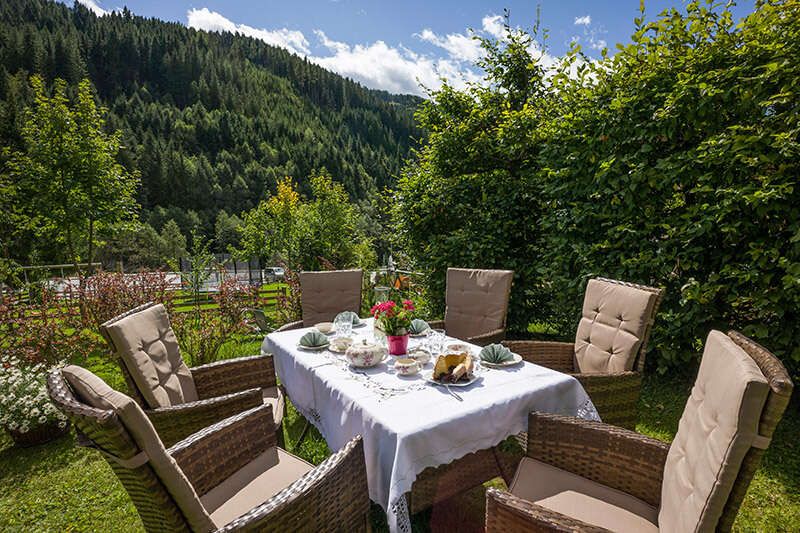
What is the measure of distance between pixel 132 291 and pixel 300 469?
4.18 meters

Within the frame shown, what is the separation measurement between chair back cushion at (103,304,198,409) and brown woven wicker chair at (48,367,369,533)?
507 mm

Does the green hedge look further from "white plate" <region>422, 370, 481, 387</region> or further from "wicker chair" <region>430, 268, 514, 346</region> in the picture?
"white plate" <region>422, 370, 481, 387</region>

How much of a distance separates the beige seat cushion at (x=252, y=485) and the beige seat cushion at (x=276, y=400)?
1.01ft

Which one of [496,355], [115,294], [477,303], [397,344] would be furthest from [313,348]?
[115,294]

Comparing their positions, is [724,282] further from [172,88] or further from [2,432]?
[172,88]

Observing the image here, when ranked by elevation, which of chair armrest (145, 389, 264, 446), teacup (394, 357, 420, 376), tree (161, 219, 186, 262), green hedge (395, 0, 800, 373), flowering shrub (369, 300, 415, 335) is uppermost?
green hedge (395, 0, 800, 373)

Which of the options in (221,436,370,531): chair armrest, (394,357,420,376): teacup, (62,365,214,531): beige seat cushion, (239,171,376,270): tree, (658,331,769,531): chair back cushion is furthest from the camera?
(239,171,376,270): tree

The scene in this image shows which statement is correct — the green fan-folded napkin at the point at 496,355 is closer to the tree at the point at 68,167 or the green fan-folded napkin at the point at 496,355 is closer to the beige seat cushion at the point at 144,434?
the beige seat cushion at the point at 144,434

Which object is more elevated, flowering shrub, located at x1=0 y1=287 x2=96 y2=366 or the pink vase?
the pink vase

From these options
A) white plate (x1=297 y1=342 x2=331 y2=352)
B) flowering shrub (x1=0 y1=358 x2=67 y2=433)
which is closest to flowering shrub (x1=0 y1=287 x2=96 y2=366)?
flowering shrub (x1=0 y1=358 x2=67 y2=433)

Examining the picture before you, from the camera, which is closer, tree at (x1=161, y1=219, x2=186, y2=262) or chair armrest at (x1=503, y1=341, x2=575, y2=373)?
chair armrest at (x1=503, y1=341, x2=575, y2=373)

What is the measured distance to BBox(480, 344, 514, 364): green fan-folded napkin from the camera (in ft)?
6.35

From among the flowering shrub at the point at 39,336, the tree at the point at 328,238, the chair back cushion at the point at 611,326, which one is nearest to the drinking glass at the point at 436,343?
the chair back cushion at the point at 611,326

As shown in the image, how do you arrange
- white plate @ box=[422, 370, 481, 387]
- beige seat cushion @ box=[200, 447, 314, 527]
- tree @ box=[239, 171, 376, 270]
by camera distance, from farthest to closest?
tree @ box=[239, 171, 376, 270], white plate @ box=[422, 370, 481, 387], beige seat cushion @ box=[200, 447, 314, 527]
